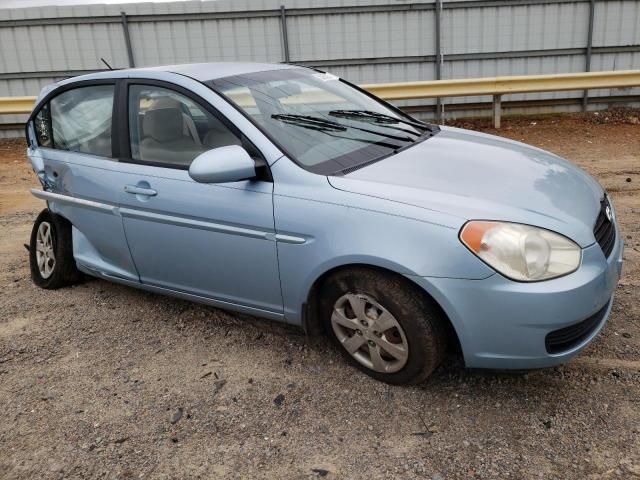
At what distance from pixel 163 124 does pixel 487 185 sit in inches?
75.2

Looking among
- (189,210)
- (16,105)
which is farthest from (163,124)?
(16,105)

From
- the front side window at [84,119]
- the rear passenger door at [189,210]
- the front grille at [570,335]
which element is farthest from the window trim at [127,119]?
the front grille at [570,335]

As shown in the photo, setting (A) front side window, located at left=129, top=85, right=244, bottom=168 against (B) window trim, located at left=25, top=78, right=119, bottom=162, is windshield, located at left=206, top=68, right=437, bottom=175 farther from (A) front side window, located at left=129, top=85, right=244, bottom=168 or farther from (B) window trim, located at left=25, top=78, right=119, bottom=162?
(B) window trim, located at left=25, top=78, right=119, bottom=162

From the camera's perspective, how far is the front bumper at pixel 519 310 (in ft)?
7.79

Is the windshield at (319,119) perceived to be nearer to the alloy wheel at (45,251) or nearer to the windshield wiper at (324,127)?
the windshield wiper at (324,127)

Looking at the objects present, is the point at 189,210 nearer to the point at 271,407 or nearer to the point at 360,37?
the point at 271,407

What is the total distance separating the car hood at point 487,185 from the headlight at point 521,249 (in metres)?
0.05

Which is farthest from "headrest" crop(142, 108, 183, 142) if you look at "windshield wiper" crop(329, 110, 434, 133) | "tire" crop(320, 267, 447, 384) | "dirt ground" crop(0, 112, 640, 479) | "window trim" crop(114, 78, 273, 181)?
"tire" crop(320, 267, 447, 384)

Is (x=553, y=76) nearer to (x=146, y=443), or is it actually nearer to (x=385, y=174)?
(x=385, y=174)

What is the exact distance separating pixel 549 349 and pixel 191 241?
1923mm

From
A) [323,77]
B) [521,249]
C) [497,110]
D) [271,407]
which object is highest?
[323,77]

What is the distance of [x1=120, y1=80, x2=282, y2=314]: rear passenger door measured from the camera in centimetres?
297

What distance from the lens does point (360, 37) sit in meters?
10.7

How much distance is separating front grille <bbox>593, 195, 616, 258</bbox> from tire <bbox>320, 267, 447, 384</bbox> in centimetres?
83
